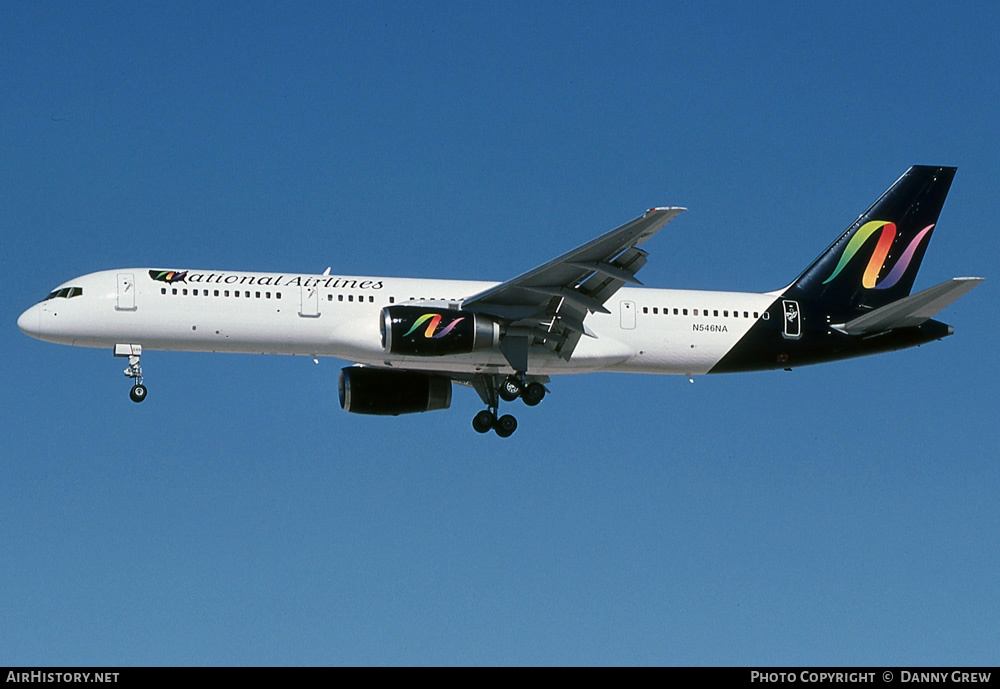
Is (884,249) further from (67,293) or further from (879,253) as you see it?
(67,293)

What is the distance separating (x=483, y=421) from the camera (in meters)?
A: 42.2

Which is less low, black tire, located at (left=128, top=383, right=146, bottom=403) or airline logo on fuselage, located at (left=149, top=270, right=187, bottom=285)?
airline logo on fuselage, located at (left=149, top=270, right=187, bottom=285)

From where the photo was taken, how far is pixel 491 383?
Result: 42.5 metres

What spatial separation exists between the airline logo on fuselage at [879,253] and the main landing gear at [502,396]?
32.8 feet

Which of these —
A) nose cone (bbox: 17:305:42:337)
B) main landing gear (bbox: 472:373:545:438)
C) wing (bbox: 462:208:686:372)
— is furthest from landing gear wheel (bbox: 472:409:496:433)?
nose cone (bbox: 17:305:42:337)

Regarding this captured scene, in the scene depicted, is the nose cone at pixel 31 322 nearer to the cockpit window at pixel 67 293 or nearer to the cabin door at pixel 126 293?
the cockpit window at pixel 67 293

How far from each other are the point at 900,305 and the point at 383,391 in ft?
51.7

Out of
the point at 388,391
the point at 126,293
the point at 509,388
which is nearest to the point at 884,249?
the point at 509,388

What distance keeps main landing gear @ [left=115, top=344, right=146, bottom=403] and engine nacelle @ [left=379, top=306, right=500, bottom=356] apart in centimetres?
702

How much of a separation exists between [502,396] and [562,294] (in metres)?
4.75

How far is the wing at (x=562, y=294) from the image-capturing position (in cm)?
3588

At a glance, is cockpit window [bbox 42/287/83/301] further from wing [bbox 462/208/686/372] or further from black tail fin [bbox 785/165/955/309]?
black tail fin [bbox 785/165/955/309]

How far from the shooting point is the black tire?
128 feet
